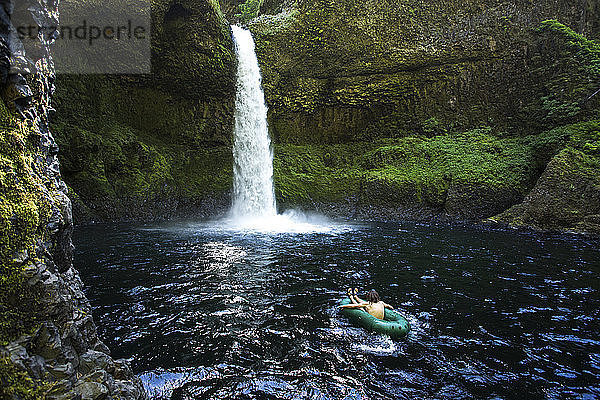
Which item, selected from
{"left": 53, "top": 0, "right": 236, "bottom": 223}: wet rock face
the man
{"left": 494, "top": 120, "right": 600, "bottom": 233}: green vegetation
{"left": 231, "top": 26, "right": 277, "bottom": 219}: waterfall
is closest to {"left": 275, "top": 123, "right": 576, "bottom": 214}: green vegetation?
{"left": 231, "top": 26, "right": 277, "bottom": 219}: waterfall

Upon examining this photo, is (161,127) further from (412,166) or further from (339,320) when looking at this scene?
(339,320)

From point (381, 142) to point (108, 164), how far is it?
16735mm

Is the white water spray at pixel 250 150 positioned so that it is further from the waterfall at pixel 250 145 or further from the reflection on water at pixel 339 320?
the reflection on water at pixel 339 320

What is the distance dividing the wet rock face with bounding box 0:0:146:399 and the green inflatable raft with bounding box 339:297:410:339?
305 cm

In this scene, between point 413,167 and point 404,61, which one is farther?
point 404,61

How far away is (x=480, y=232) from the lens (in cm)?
1484

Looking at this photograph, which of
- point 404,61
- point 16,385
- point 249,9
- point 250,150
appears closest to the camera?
point 16,385

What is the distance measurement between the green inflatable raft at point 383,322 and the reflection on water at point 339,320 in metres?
0.13

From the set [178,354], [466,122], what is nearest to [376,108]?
[466,122]

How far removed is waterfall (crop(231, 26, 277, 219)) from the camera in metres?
20.3

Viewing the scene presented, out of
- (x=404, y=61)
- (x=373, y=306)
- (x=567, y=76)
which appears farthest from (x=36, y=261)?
(x=567, y=76)

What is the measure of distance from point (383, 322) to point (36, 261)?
4.18 m

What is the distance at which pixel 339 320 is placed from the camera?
5.44m

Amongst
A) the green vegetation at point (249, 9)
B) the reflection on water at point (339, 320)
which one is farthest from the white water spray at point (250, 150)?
the reflection on water at point (339, 320)
